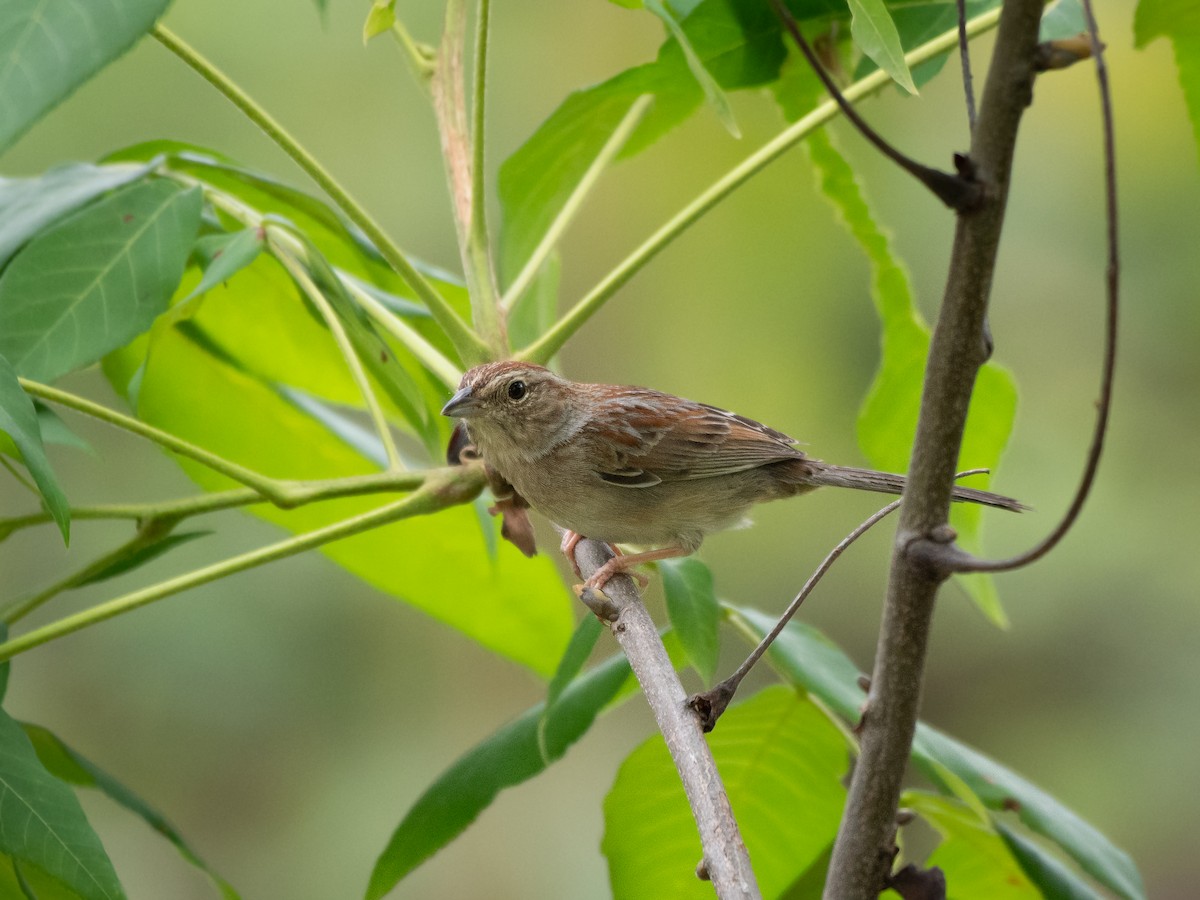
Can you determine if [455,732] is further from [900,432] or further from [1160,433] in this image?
[900,432]

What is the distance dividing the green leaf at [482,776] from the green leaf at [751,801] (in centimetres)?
14

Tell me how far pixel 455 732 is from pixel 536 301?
558 cm

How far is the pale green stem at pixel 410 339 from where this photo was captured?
259 cm

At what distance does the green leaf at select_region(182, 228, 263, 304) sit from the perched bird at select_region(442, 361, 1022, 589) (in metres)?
0.75

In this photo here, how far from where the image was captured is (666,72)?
2.32m

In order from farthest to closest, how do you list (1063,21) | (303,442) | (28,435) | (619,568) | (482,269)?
(303,442) → (619,568) → (482,269) → (1063,21) → (28,435)

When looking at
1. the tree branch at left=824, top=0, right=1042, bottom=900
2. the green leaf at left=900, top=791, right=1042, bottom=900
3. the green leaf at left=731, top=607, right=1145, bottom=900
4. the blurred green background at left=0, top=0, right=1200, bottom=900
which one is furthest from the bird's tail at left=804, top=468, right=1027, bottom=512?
the blurred green background at left=0, top=0, right=1200, bottom=900

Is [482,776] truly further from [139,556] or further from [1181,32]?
[1181,32]

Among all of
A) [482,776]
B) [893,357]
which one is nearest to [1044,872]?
[482,776]

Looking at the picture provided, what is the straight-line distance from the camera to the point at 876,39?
150 cm

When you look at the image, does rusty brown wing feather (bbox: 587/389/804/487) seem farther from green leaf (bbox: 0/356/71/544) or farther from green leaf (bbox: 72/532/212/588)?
green leaf (bbox: 0/356/71/544)

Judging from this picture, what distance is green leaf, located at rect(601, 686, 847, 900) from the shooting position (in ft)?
6.97

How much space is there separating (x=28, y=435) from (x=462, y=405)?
132cm

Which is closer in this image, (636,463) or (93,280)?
(93,280)
